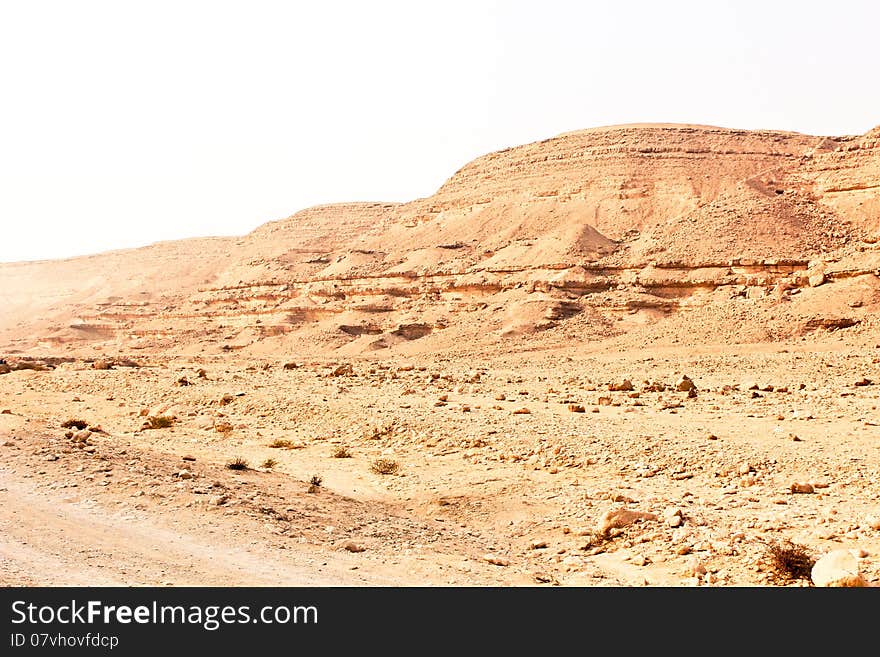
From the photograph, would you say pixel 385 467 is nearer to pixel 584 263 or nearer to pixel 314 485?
pixel 314 485

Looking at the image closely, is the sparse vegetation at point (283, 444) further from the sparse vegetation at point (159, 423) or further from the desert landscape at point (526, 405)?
the sparse vegetation at point (159, 423)

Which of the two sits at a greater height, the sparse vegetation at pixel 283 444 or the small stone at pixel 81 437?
the small stone at pixel 81 437

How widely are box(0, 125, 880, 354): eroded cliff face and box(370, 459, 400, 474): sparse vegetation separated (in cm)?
2055

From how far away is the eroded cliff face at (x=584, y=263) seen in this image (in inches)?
1384

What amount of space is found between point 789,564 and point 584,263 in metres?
34.9

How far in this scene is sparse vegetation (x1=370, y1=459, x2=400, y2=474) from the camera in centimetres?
1223

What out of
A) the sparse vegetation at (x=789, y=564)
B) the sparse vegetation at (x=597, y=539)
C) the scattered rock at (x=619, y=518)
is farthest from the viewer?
the scattered rock at (x=619, y=518)

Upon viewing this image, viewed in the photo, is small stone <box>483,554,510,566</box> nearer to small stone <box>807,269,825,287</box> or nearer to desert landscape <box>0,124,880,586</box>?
desert landscape <box>0,124,880,586</box>

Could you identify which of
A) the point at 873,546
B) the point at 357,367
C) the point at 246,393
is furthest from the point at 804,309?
the point at 873,546

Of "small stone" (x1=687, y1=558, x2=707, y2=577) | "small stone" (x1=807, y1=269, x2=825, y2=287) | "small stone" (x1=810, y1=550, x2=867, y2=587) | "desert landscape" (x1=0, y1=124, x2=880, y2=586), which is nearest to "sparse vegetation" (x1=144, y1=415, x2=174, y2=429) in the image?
"desert landscape" (x1=0, y1=124, x2=880, y2=586)

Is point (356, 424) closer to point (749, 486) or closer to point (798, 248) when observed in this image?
point (749, 486)

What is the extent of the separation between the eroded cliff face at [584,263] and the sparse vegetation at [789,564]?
23487 mm

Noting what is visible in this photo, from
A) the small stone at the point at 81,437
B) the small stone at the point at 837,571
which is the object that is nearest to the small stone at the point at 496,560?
the small stone at the point at 837,571

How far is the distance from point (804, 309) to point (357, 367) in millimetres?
15811
